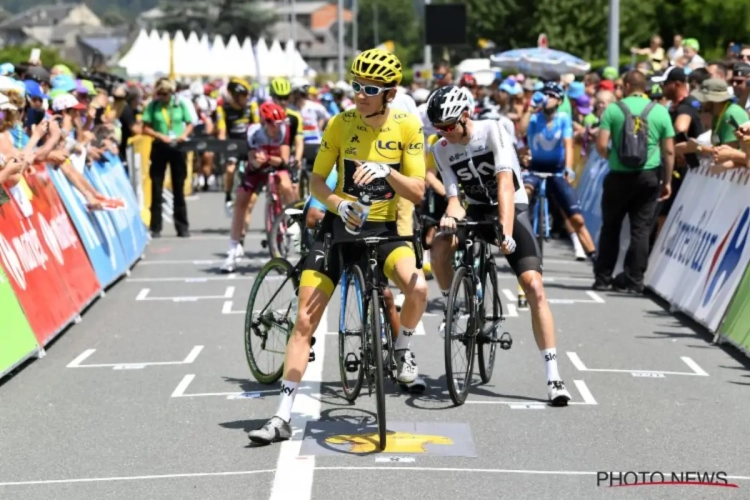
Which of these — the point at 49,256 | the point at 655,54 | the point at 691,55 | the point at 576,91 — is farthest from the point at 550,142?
the point at 655,54

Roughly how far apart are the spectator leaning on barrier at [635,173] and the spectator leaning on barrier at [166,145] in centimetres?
780

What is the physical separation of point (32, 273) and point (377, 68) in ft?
15.0

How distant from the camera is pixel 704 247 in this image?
13.3 meters

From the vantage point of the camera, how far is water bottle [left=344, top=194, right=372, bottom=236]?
26.8 ft

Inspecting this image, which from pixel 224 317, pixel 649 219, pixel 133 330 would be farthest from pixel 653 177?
pixel 133 330

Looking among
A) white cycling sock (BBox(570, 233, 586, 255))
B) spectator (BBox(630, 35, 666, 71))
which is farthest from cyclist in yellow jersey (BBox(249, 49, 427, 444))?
spectator (BBox(630, 35, 666, 71))

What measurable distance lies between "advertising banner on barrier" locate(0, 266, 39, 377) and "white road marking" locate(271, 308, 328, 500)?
2.04m

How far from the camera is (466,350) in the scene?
31.5 feet

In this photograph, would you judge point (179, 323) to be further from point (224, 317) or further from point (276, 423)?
point (276, 423)

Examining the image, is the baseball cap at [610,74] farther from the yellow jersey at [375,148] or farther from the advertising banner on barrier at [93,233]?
the yellow jersey at [375,148]

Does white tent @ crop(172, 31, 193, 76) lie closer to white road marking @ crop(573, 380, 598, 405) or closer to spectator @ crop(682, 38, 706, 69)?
spectator @ crop(682, 38, 706, 69)

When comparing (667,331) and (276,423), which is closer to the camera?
(276,423)

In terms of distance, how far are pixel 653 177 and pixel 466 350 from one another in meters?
5.93

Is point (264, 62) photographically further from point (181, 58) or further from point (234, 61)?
point (181, 58)
